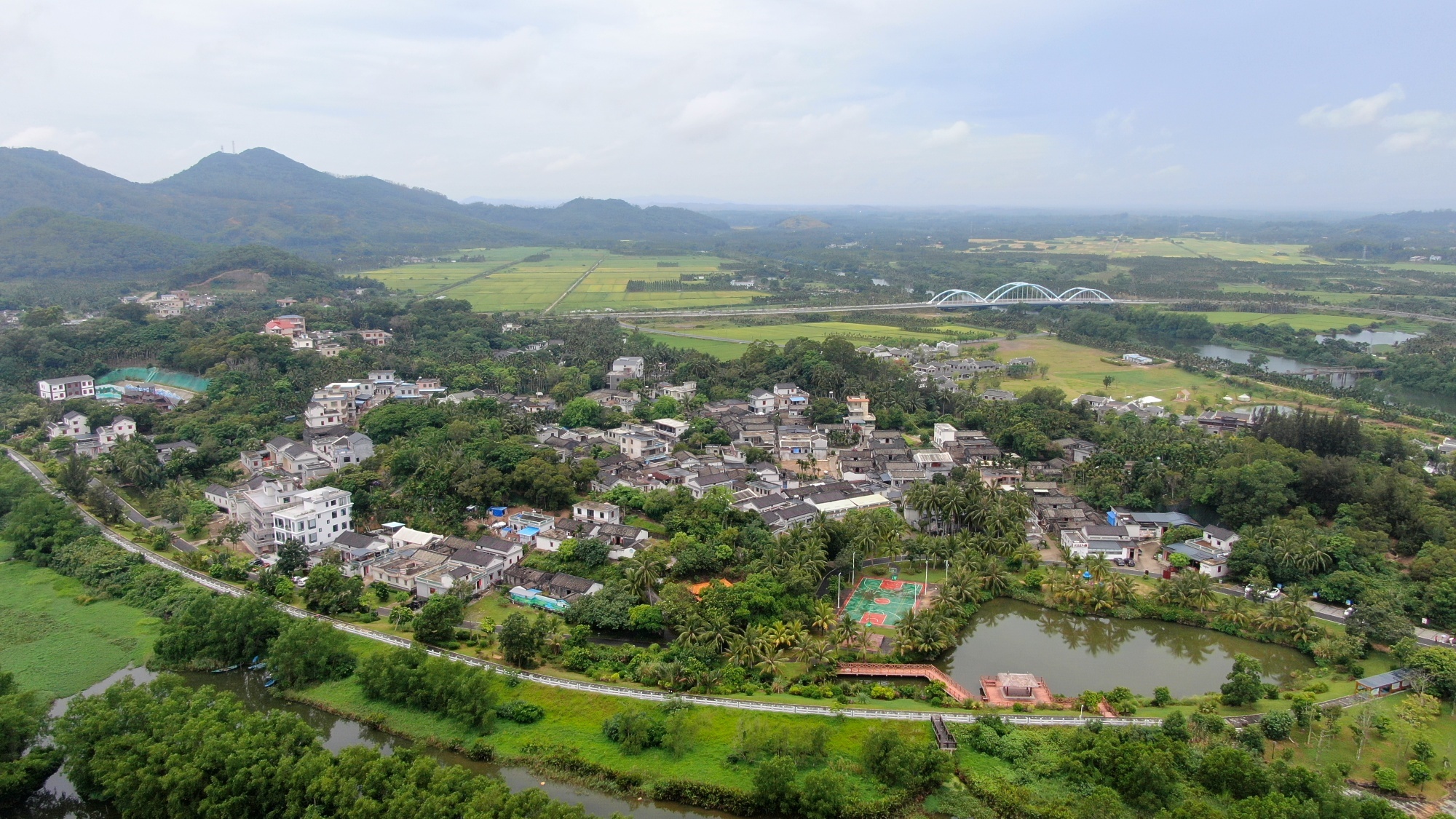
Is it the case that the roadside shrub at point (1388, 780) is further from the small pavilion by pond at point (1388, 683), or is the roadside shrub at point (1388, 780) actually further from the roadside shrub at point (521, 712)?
the roadside shrub at point (521, 712)

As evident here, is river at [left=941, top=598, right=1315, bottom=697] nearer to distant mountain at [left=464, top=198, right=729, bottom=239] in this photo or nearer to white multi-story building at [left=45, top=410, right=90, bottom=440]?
white multi-story building at [left=45, top=410, right=90, bottom=440]

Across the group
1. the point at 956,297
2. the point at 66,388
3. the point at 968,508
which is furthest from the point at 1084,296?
the point at 66,388

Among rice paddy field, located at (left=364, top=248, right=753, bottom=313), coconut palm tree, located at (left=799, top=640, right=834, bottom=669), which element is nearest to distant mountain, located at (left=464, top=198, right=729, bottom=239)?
rice paddy field, located at (left=364, top=248, right=753, bottom=313)

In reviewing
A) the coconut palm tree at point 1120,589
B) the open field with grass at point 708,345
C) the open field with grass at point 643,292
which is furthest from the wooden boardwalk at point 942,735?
the open field with grass at point 643,292

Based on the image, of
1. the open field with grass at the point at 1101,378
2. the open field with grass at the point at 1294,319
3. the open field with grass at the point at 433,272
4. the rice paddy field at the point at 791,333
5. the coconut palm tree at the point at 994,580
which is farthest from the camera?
the open field with grass at the point at 433,272

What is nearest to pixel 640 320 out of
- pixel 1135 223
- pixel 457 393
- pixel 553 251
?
pixel 457 393

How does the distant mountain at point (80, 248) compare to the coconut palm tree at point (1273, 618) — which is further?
the distant mountain at point (80, 248)

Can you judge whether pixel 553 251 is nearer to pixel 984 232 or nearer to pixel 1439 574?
pixel 984 232
